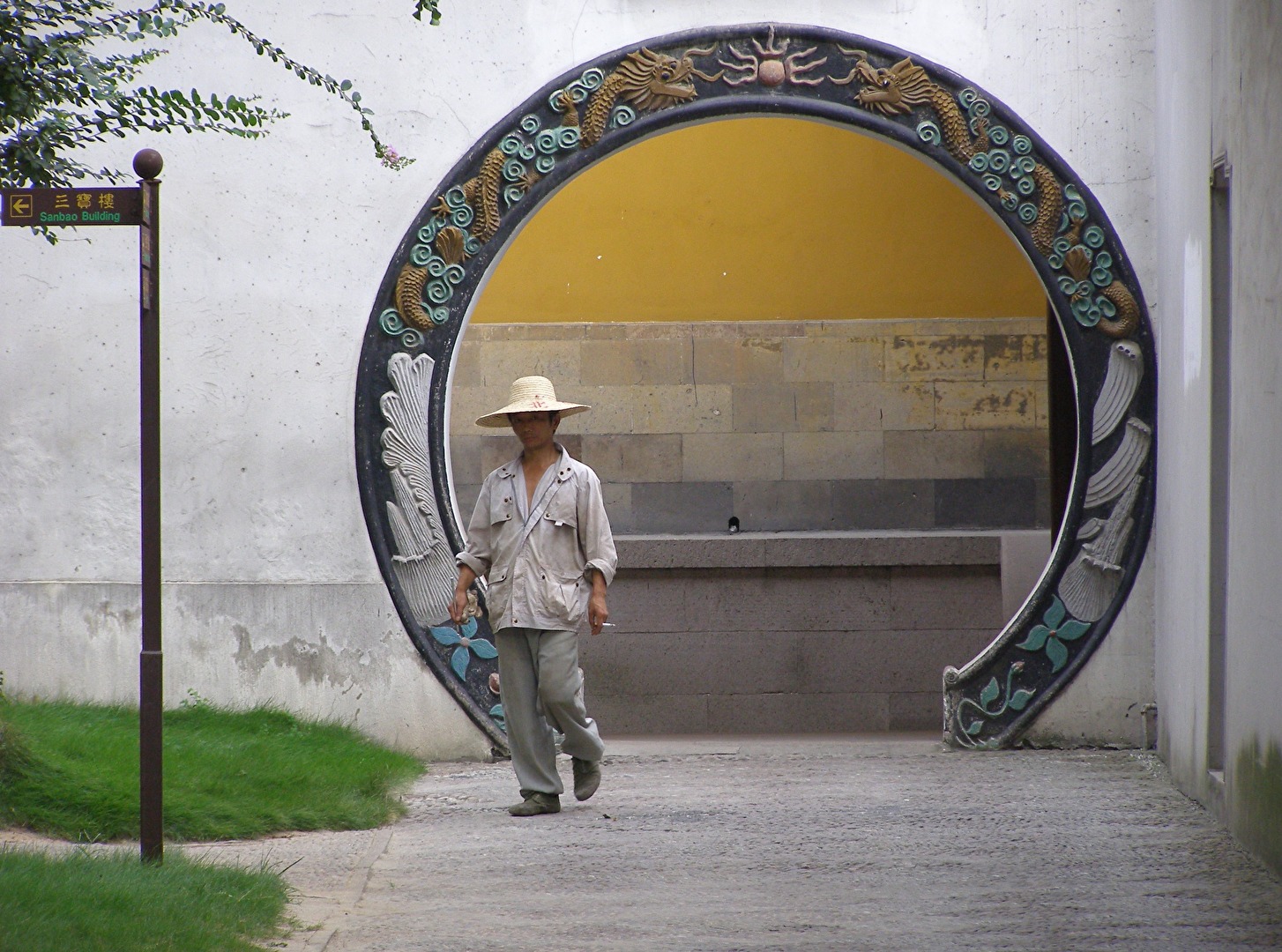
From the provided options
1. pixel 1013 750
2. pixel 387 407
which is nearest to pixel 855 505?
pixel 1013 750

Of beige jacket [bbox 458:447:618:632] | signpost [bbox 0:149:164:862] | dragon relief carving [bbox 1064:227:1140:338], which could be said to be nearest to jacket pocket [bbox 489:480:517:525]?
beige jacket [bbox 458:447:618:632]

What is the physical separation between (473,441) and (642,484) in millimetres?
1309

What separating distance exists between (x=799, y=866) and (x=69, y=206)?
2.96 meters

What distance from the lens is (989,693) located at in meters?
7.71

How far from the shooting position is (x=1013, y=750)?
769 centimetres

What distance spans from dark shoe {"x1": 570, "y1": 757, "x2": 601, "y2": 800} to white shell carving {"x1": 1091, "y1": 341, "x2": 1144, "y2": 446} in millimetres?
2871

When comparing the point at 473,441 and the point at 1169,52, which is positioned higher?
the point at 1169,52

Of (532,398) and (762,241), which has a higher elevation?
(762,241)

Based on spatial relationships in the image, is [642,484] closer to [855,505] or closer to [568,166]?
[855,505]

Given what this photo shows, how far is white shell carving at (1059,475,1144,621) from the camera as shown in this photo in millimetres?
7613

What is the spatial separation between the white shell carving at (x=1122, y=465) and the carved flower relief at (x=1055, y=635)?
0.52m

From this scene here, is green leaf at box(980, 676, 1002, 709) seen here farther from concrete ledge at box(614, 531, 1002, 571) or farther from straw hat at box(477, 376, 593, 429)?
concrete ledge at box(614, 531, 1002, 571)

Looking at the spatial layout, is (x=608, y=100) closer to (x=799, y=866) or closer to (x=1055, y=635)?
(x=1055, y=635)

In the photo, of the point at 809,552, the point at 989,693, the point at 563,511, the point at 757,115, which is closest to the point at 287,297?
the point at 563,511
